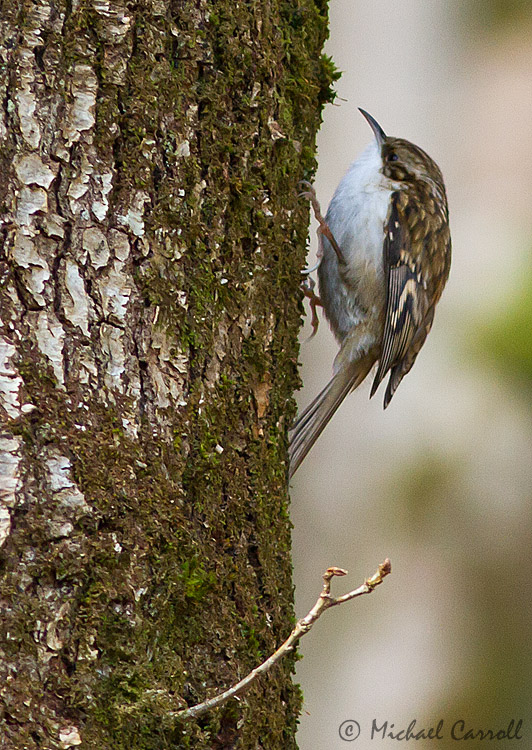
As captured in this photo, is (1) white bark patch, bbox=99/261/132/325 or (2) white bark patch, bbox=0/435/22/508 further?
(1) white bark patch, bbox=99/261/132/325

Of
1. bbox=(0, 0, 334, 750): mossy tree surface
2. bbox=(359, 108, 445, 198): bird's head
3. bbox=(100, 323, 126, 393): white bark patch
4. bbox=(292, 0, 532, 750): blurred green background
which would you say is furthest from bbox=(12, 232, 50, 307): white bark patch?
bbox=(292, 0, 532, 750): blurred green background

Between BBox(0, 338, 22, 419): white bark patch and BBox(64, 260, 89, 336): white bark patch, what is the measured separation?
0.11m

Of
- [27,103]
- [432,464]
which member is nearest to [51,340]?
[27,103]

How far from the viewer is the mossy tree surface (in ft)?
4.14

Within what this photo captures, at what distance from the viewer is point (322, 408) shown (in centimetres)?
245

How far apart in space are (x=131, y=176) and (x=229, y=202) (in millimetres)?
223

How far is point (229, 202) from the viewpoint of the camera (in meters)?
1.58

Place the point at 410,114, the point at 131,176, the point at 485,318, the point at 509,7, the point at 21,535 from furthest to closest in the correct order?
1. the point at 410,114
2. the point at 509,7
3. the point at 485,318
4. the point at 131,176
5. the point at 21,535

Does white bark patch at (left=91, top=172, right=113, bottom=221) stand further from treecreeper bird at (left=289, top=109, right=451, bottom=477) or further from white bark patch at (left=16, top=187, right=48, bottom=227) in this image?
treecreeper bird at (left=289, top=109, right=451, bottom=477)

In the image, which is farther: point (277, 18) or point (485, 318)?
point (485, 318)

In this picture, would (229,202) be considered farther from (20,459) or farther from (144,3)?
(20,459)

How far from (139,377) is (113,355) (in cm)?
6

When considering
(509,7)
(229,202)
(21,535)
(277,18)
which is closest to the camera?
(21,535)

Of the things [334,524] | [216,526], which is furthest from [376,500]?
[216,526]
